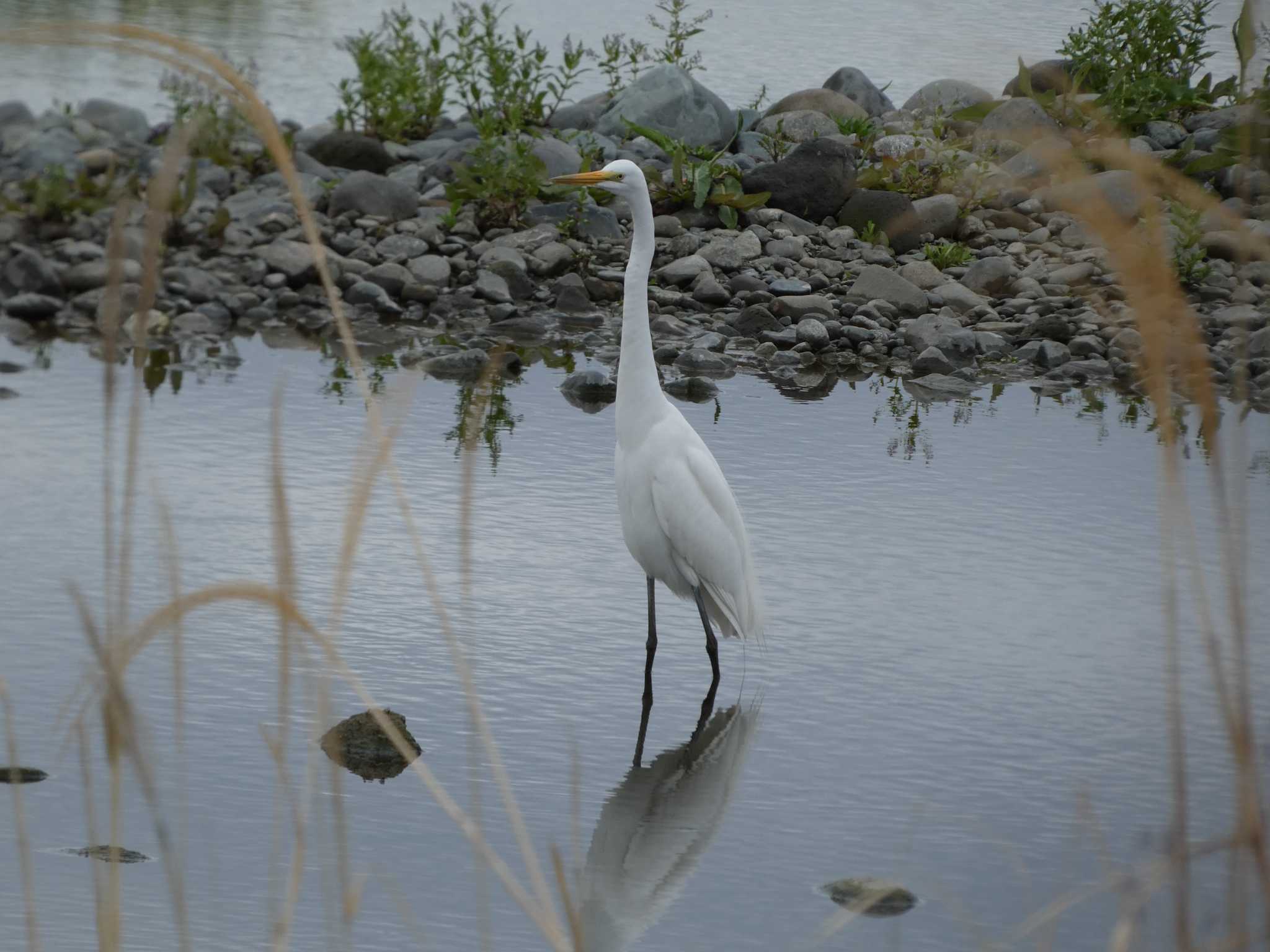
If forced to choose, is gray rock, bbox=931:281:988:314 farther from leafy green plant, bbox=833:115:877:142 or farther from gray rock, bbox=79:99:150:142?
gray rock, bbox=79:99:150:142

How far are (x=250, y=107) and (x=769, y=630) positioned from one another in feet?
Result: 9.46

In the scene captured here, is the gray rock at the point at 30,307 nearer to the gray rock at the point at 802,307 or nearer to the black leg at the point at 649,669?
the gray rock at the point at 802,307

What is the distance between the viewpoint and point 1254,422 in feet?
19.1

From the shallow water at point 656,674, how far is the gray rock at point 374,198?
2.35 m

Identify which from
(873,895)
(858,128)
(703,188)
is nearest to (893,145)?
(858,128)

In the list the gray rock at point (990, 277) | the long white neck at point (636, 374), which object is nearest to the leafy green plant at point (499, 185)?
the gray rock at point (990, 277)

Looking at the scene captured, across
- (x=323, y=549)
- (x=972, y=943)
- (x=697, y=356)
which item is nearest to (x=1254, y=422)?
(x=697, y=356)

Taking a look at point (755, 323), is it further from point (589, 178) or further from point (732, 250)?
point (589, 178)

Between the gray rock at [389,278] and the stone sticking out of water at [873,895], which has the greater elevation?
the gray rock at [389,278]

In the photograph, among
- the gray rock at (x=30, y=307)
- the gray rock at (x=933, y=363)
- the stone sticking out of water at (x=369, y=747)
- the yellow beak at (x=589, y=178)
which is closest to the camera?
the stone sticking out of water at (x=369, y=747)

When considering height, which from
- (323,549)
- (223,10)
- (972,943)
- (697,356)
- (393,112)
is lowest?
(972,943)

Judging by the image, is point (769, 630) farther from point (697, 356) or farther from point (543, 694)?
point (697, 356)

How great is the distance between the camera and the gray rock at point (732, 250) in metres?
7.43

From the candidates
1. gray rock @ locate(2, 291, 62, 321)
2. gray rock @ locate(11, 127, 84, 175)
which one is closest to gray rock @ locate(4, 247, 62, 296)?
gray rock @ locate(2, 291, 62, 321)
